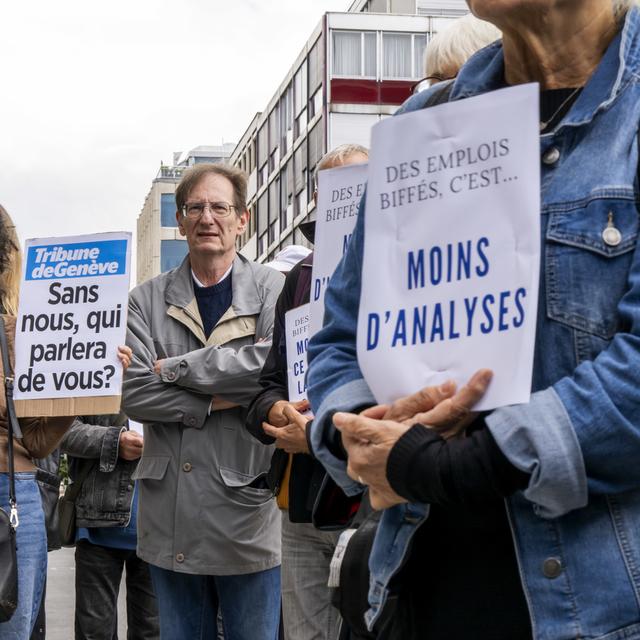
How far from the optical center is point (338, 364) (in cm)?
238

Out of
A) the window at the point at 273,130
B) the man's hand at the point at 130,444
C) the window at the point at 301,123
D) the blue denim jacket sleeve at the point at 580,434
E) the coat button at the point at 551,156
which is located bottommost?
the blue denim jacket sleeve at the point at 580,434

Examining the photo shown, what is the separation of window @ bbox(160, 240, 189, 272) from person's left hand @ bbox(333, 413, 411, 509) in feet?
264

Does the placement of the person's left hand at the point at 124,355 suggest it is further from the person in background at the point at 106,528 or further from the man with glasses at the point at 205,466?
the person in background at the point at 106,528

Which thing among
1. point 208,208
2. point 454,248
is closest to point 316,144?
point 208,208

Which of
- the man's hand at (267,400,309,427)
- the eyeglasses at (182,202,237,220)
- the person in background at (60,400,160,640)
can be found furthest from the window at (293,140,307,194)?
the man's hand at (267,400,309,427)

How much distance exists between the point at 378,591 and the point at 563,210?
2.48 feet

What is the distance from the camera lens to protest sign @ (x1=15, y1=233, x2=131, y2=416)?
4824 millimetres

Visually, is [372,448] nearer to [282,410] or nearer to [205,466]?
[282,410]

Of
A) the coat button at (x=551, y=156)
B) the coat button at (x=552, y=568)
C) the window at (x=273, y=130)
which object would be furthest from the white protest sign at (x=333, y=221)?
the window at (x=273, y=130)

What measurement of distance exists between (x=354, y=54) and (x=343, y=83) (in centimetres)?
131

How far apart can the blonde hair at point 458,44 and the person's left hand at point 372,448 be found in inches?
65.4

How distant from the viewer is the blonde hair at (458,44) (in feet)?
11.5

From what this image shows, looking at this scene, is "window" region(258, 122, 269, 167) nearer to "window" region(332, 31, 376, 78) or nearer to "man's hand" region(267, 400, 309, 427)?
"window" region(332, 31, 376, 78)

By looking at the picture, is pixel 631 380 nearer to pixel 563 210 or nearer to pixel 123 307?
pixel 563 210
